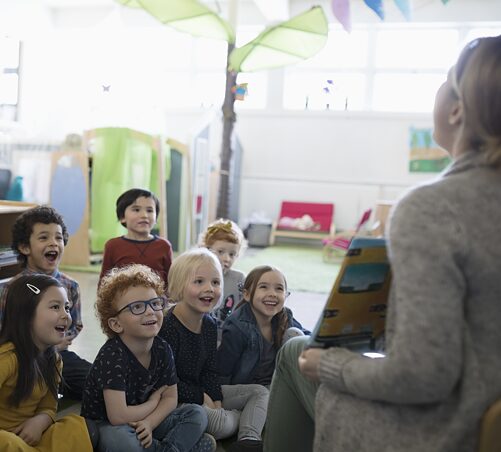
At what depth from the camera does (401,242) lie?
83 cm

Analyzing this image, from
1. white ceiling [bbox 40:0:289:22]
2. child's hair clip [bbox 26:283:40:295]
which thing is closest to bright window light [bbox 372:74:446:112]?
white ceiling [bbox 40:0:289:22]

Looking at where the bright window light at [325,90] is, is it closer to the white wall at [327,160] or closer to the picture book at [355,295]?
the white wall at [327,160]

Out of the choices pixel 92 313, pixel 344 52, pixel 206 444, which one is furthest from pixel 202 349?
pixel 344 52

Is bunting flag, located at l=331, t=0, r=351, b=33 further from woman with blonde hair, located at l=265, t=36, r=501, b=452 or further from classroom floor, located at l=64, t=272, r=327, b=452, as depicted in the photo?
woman with blonde hair, located at l=265, t=36, r=501, b=452

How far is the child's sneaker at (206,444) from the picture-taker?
1.73 meters

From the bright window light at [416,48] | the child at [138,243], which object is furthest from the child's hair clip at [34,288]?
the bright window light at [416,48]

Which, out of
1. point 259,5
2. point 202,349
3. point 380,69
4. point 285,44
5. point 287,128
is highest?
point 259,5

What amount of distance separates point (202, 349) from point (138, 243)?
37.1 inches

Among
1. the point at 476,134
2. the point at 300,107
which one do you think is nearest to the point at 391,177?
the point at 300,107

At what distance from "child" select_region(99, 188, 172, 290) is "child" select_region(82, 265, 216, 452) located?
0.93 m

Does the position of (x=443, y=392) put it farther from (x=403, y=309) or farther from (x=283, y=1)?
(x=283, y=1)

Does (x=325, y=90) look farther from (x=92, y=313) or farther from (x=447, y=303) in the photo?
(x=447, y=303)

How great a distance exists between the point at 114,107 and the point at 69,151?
728mm

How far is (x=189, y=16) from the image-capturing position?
3.19m
